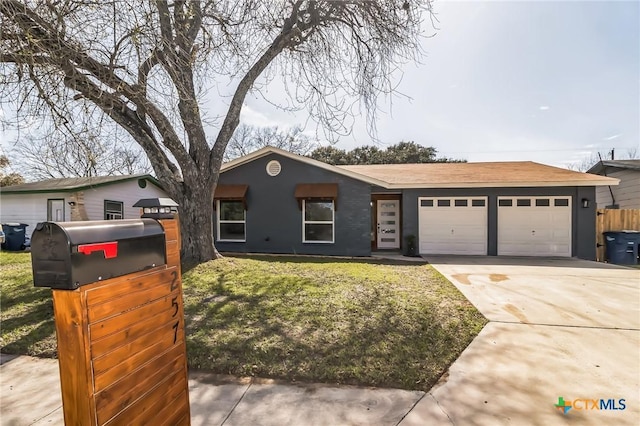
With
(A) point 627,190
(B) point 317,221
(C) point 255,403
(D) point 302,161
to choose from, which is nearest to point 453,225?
(B) point 317,221

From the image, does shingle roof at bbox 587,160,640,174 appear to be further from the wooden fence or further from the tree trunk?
the tree trunk

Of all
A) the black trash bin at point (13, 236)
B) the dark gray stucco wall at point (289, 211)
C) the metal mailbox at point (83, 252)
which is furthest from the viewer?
the black trash bin at point (13, 236)

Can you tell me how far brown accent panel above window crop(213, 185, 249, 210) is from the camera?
11.6 m

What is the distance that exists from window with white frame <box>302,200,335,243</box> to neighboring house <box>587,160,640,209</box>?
13538mm

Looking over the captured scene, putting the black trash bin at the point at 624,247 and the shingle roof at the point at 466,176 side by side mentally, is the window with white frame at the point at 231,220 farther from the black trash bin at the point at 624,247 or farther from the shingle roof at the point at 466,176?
the black trash bin at the point at 624,247

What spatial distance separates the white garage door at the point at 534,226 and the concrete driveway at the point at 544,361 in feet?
15.5

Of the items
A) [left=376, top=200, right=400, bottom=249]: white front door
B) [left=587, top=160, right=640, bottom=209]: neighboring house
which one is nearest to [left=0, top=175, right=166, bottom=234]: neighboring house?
[left=376, top=200, right=400, bottom=249]: white front door

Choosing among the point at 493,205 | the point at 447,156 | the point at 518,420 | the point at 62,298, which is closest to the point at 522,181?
the point at 493,205

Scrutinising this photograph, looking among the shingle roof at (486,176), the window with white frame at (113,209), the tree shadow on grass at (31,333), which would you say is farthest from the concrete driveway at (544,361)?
the window with white frame at (113,209)

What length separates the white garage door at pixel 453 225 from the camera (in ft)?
37.3

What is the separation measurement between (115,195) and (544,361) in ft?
55.5

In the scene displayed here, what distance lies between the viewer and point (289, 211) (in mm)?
11711

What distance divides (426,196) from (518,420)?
385 inches

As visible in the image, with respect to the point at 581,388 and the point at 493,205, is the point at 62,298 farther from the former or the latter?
the point at 493,205
